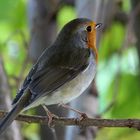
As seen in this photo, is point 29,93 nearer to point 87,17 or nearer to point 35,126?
point 87,17

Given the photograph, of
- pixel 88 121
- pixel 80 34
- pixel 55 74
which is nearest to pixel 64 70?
pixel 55 74

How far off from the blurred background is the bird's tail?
0.33 meters

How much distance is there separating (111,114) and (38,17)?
1.03 m

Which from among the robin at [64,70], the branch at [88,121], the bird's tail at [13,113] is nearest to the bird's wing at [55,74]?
the robin at [64,70]

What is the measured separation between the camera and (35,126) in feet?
16.8

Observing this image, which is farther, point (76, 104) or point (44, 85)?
point (76, 104)

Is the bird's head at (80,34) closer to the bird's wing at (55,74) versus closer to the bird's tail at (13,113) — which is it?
the bird's wing at (55,74)

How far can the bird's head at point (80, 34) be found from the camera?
400 centimetres

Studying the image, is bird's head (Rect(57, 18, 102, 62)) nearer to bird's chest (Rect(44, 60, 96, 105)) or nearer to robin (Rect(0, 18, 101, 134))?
robin (Rect(0, 18, 101, 134))

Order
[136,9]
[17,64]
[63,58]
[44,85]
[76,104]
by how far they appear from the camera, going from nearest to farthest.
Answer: [44,85]
[63,58]
[76,104]
[136,9]
[17,64]

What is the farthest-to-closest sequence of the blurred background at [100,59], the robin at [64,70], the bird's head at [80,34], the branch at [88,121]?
the blurred background at [100,59], the bird's head at [80,34], the robin at [64,70], the branch at [88,121]

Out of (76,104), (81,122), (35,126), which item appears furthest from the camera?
(35,126)

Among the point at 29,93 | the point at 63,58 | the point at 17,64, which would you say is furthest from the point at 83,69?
the point at 17,64

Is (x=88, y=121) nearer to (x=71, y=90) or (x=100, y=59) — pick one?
(x=71, y=90)
